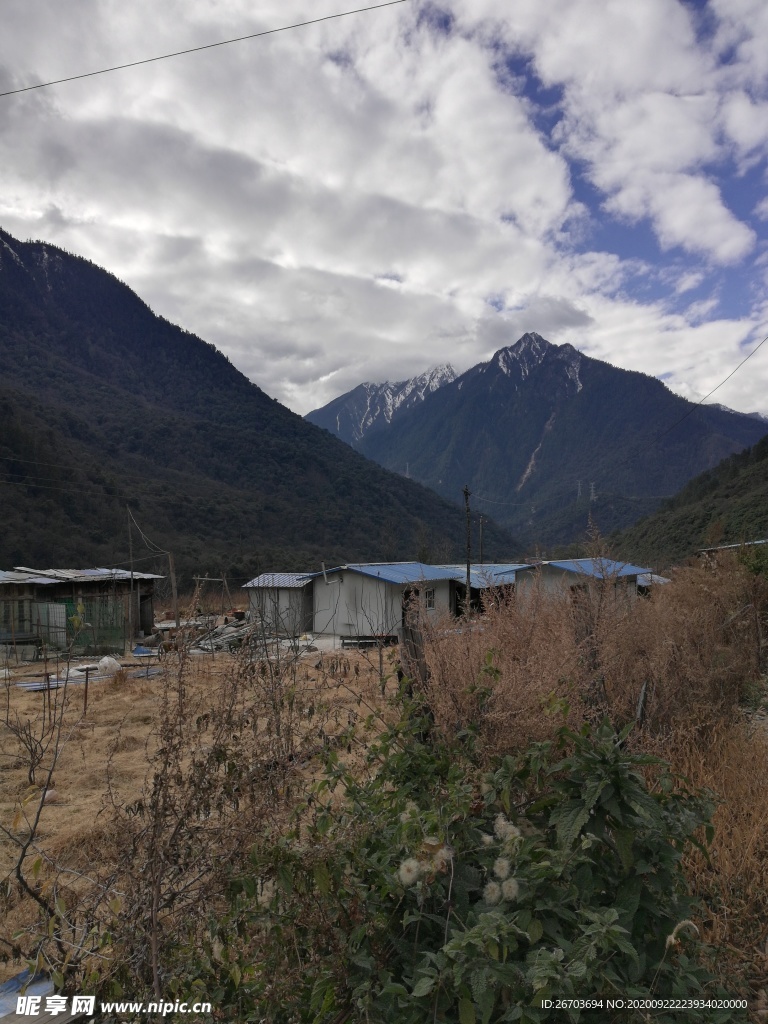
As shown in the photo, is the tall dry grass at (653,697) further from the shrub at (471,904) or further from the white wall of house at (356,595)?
the white wall of house at (356,595)

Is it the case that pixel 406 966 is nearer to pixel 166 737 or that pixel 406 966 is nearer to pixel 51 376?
pixel 166 737

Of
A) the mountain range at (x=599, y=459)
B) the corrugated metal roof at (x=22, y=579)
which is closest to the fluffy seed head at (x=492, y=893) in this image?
the corrugated metal roof at (x=22, y=579)

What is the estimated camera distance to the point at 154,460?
211 feet

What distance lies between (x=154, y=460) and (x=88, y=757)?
60248 mm

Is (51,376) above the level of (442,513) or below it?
above

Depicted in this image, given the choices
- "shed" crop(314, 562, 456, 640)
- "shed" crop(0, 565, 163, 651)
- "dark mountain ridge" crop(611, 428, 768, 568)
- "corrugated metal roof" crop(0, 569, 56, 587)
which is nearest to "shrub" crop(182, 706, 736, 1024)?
"shed" crop(0, 565, 163, 651)

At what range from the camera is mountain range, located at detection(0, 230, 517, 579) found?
41.3m

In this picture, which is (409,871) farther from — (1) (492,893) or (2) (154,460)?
(2) (154,460)

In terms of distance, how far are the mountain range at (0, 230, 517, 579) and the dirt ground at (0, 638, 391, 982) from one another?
9.50 m

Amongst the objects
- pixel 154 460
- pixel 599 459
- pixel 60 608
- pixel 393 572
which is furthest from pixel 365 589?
pixel 599 459

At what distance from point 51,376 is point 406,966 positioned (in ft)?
278

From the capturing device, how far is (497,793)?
238 cm

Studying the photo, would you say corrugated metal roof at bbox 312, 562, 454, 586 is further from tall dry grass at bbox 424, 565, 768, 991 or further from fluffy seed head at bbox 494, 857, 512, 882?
fluffy seed head at bbox 494, 857, 512, 882

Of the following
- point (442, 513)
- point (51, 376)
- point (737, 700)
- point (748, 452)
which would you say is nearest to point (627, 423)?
point (442, 513)
